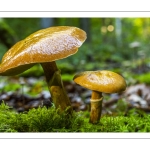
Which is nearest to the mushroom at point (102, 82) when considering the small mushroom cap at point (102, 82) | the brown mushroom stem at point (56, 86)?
the small mushroom cap at point (102, 82)

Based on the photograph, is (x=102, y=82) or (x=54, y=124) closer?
(x=102, y=82)

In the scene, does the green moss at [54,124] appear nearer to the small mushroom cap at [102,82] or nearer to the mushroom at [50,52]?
the mushroom at [50,52]

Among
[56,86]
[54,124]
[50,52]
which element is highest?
[50,52]

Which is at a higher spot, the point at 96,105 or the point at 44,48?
the point at 44,48

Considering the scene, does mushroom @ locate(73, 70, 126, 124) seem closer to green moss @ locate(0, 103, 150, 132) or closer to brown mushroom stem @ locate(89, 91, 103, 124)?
→ brown mushroom stem @ locate(89, 91, 103, 124)

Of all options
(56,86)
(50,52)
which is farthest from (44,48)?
(56,86)

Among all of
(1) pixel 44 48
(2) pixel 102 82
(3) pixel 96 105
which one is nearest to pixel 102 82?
(2) pixel 102 82

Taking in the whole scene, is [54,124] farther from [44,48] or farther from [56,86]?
[44,48]

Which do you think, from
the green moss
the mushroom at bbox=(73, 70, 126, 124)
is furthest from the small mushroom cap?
the green moss
